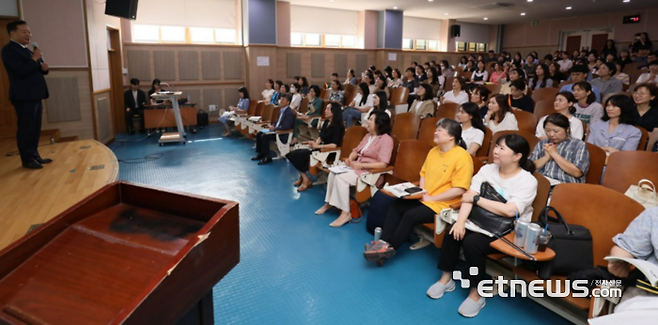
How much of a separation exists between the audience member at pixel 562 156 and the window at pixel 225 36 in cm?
948

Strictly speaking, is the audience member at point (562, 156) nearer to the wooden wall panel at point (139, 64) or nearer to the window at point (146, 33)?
the wooden wall panel at point (139, 64)

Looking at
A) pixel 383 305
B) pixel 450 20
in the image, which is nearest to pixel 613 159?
pixel 383 305

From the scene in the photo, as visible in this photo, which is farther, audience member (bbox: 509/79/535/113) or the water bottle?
audience member (bbox: 509/79/535/113)

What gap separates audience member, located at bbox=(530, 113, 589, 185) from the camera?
9.71ft

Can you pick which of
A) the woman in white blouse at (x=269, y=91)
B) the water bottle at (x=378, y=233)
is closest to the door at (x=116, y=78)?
the woman in white blouse at (x=269, y=91)

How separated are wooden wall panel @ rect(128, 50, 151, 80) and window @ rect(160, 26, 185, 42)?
76 centimetres

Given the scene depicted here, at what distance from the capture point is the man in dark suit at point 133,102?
8727 mm

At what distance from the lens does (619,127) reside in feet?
11.6

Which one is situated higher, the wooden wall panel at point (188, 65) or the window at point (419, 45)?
the window at point (419, 45)

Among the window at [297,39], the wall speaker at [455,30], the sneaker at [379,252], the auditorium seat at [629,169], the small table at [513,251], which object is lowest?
the sneaker at [379,252]

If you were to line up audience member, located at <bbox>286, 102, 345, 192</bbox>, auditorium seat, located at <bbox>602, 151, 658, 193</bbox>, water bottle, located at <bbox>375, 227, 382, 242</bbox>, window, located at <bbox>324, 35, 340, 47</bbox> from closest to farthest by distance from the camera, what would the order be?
auditorium seat, located at <bbox>602, 151, 658, 193</bbox>
water bottle, located at <bbox>375, 227, 382, 242</bbox>
audience member, located at <bbox>286, 102, 345, 192</bbox>
window, located at <bbox>324, 35, 340, 47</bbox>

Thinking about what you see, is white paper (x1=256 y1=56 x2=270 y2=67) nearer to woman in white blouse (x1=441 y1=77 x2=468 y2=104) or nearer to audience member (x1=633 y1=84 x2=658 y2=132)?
woman in white blouse (x1=441 y1=77 x2=468 y2=104)

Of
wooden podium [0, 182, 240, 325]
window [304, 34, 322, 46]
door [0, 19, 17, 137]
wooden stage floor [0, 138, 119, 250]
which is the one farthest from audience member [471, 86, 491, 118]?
window [304, 34, 322, 46]

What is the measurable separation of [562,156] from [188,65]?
9.20 meters
